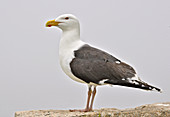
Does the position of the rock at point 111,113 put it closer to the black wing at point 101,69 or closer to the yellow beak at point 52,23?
the black wing at point 101,69

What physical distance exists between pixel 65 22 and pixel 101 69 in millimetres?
992

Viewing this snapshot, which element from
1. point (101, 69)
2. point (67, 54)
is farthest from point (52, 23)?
point (101, 69)

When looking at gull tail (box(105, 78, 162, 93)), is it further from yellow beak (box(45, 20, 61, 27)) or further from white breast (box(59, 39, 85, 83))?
yellow beak (box(45, 20, 61, 27))

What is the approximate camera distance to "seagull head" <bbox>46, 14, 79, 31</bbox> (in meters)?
5.71

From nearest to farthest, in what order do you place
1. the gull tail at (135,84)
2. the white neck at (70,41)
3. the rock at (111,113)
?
the gull tail at (135,84) < the rock at (111,113) < the white neck at (70,41)

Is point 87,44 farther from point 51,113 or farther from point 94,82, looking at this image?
point 51,113

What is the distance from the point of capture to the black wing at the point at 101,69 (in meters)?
5.20

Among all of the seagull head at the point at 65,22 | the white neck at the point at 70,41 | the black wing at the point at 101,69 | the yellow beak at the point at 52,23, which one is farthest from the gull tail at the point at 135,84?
the yellow beak at the point at 52,23

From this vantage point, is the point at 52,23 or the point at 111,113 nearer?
the point at 111,113

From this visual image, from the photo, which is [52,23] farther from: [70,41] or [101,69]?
[101,69]

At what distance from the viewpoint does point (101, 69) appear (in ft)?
17.4

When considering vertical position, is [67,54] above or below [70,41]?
below

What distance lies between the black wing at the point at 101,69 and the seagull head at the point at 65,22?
446 millimetres

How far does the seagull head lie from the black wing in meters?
0.45
